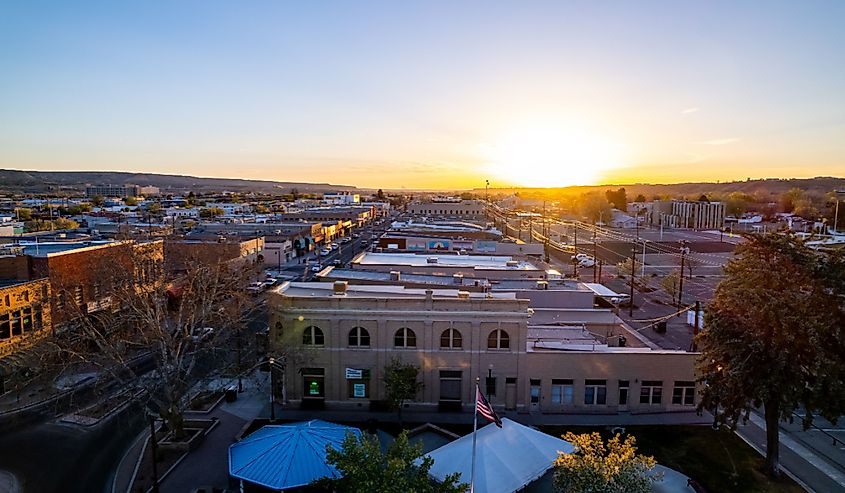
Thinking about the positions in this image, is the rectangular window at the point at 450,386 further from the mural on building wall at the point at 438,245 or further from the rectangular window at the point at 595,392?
the mural on building wall at the point at 438,245

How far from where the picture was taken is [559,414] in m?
28.8

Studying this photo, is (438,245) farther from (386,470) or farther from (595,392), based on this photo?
(386,470)

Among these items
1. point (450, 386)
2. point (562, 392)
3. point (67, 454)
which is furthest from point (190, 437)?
point (562, 392)

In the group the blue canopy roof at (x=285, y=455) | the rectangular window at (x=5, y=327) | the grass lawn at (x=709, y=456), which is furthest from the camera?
the rectangular window at (x=5, y=327)

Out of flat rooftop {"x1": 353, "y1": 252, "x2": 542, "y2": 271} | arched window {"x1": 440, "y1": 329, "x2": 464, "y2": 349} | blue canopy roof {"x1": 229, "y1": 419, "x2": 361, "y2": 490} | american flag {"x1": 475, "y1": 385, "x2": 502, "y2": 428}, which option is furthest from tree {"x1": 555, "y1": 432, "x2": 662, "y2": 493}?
flat rooftop {"x1": 353, "y1": 252, "x2": 542, "y2": 271}

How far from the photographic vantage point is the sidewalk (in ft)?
72.5

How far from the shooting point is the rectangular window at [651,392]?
29031mm

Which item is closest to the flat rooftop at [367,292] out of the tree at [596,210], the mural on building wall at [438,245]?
the mural on building wall at [438,245]

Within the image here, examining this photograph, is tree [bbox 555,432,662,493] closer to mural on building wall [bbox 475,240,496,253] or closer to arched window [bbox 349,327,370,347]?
arched window [bbox 349,327,370,347]

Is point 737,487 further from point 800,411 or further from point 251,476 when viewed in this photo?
point 251,476

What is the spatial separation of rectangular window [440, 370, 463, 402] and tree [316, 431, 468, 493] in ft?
43.4

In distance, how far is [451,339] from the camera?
1131 inches

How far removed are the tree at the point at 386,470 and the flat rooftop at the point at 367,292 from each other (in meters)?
13.8

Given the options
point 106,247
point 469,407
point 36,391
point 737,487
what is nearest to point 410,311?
point 469,407
